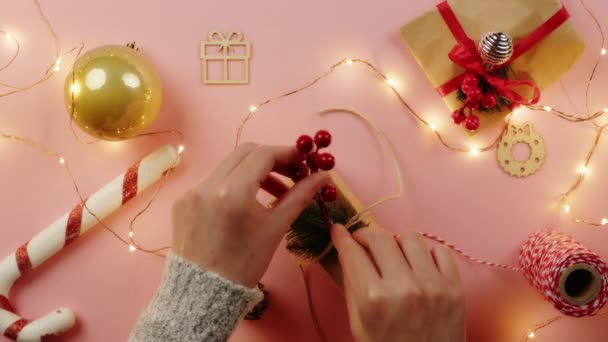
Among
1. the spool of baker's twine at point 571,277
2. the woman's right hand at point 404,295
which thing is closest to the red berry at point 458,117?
the spool of baker's twine at point 571,277

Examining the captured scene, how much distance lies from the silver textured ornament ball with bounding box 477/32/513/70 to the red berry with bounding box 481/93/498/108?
0.24 feet

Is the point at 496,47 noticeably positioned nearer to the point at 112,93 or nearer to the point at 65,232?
the point at 112,93

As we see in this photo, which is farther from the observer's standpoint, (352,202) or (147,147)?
(147,147)

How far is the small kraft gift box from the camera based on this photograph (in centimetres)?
122

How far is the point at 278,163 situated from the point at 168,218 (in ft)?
1.46

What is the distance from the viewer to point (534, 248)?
1.15 meters

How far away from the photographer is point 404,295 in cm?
74

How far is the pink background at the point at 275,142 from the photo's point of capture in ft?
4.01

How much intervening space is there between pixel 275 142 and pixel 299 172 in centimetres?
27

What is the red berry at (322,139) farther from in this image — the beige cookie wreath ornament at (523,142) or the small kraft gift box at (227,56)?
the beige cookie wreath ornament at (523,142)

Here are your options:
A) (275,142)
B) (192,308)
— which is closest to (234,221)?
(192,308)

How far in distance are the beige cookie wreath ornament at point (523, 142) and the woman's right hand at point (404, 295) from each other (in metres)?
0.51

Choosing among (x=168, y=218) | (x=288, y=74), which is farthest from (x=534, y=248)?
(x=168, y=218)

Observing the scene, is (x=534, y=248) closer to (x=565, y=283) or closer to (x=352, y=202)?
(x=565, y=283)
